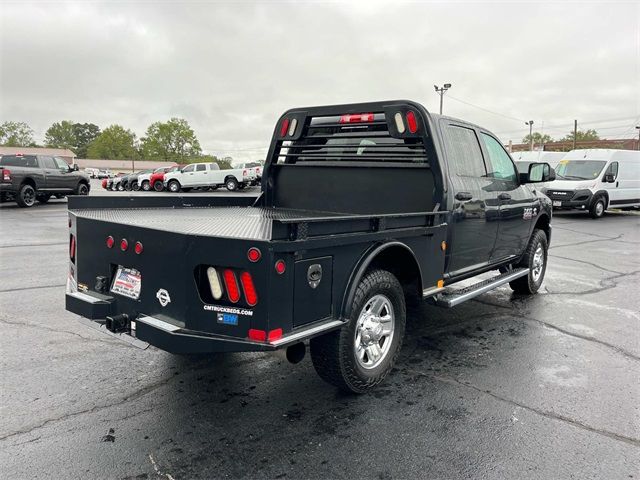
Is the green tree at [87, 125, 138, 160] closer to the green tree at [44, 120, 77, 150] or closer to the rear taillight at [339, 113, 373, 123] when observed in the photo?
the green tree at [44, 120, 77, 150]

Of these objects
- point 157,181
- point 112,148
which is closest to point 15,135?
point 112,148

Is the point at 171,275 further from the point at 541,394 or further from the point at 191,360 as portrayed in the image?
the point at 541,394

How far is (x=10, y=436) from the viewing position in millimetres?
2912

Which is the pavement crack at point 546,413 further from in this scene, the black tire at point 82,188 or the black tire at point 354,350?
the black tire at point 82,188

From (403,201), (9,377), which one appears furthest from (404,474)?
(9,377)

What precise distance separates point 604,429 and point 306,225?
232 centimetres

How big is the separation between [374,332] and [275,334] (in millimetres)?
1060

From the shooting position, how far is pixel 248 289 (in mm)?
2688

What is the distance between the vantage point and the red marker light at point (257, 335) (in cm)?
267

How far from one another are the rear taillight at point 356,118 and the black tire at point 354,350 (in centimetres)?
180

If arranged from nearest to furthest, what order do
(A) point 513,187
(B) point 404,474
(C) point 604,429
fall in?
(B) point 404,474, (C) point 604,429, (A) point 513,187

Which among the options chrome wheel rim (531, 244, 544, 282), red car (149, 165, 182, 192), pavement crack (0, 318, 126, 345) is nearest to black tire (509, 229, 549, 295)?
chrome wheel rim (531, 244, 544, 282)

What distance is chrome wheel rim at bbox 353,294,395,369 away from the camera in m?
3.45

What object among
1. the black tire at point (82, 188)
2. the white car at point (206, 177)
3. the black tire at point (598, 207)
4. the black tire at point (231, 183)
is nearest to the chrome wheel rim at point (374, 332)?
the black tire at point (598, 207)
